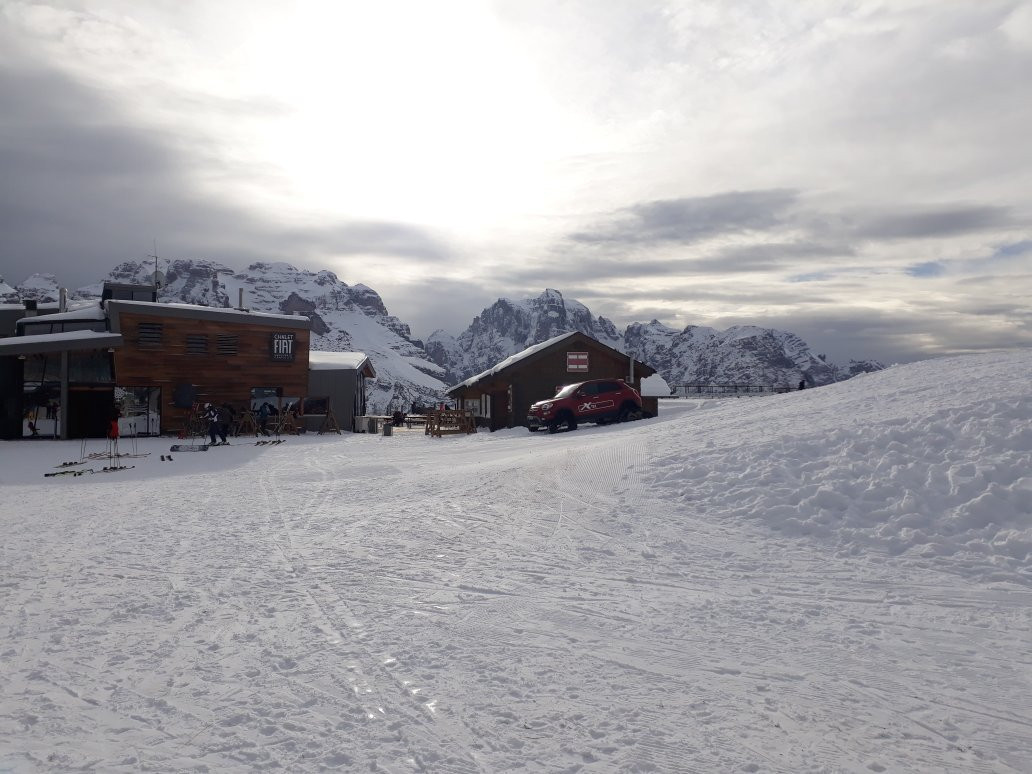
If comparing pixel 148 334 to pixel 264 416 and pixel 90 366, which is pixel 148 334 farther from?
pixel 264 416

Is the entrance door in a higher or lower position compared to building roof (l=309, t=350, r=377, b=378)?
lower

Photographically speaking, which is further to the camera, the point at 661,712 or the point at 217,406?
the point at 217,406

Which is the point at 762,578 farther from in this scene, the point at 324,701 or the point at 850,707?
the point at 324,701

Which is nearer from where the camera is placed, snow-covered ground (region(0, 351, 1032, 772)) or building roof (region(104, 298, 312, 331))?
snow-covered ground (region(0, 351, 1032, 772))

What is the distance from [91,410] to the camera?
32.0 metres

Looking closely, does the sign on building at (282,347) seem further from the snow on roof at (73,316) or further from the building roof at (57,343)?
the snow on roof at (73,316)

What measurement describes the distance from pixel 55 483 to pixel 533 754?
17011 millimetres

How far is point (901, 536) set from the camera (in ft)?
27.2

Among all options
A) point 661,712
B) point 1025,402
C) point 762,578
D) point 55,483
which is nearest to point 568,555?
point 762,578

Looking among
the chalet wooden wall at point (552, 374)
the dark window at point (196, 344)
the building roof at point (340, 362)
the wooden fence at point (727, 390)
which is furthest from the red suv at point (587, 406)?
the wooden fence at point (727, 390)

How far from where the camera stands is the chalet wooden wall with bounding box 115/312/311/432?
3175 centimetres

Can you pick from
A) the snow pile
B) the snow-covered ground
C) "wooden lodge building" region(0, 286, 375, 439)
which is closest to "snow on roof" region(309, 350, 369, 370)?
"wooden lodge building" region(0, 286, 375, 439)

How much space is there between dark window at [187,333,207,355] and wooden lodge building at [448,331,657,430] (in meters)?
14.0

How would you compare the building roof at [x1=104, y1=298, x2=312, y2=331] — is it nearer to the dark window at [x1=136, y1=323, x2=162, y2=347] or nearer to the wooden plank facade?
the wooden plank facade
